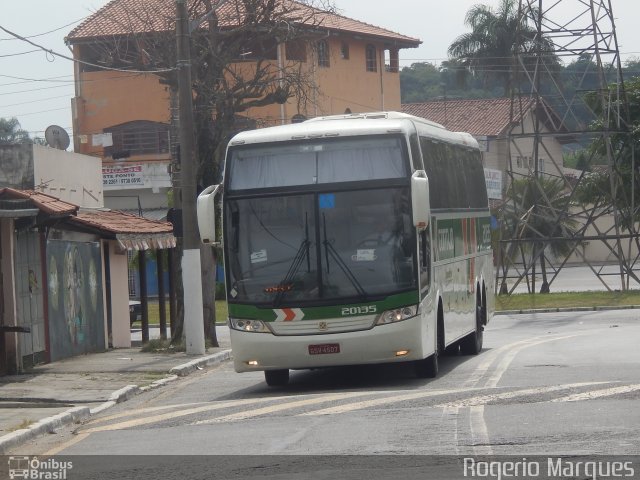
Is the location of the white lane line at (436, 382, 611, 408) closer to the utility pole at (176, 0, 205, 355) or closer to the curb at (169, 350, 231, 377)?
the curb at (169, 350, 231, 377)

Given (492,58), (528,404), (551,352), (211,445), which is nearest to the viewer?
(211,445)

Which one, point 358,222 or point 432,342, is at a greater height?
point 358,222

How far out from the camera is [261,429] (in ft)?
39.7

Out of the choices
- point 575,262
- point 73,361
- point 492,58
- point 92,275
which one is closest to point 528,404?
point 73,361

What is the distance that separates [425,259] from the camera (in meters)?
16.6

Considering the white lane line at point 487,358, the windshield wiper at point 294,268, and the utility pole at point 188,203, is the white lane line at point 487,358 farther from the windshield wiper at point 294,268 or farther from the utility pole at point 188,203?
the utility pole at point 188,203

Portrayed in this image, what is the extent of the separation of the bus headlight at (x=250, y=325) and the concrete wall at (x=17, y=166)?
884cm

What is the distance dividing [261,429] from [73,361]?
440 inches

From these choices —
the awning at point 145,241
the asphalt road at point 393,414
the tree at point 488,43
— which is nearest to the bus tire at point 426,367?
the asphalt road at point 393,414

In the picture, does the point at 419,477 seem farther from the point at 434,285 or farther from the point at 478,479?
the point at 434,285

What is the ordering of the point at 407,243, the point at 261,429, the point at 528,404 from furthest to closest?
the point at 407,243
the point at 528,404
the point at 261,429

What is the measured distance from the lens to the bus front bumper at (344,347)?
15.9 m

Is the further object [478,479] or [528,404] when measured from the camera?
[528,404]

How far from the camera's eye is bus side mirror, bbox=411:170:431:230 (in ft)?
51.6
